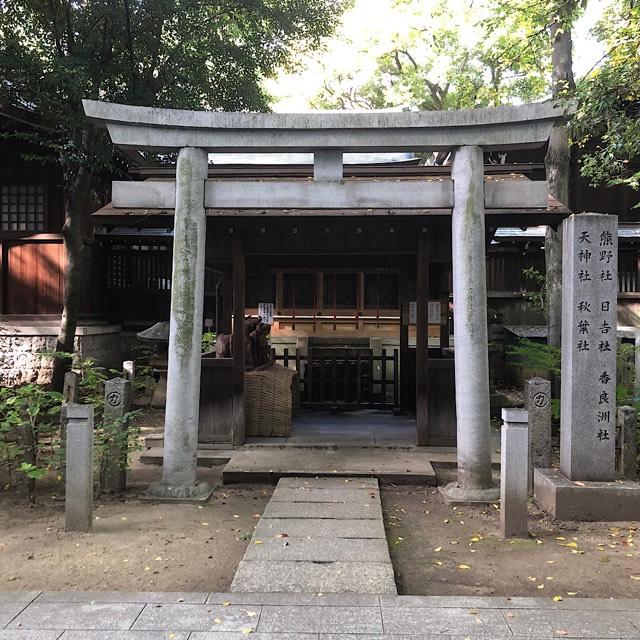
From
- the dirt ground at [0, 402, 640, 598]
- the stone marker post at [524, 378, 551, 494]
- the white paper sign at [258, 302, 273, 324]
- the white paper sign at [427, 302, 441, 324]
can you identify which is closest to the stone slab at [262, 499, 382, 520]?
the dirt ground at [0, 402, 640, 598]

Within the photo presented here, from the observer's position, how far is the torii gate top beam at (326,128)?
6.50 m

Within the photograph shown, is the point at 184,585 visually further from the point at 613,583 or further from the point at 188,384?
the point at 613,583

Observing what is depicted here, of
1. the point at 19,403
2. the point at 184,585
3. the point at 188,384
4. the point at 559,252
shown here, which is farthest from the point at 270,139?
the point at 559,252

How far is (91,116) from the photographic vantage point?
21.1 feet

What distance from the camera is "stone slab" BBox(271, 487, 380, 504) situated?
637 centimetres

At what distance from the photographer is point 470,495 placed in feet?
21.3

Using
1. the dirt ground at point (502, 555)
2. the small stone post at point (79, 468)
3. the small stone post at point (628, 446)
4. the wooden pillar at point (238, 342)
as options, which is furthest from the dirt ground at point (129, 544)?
the small stone post at point (628, 446)

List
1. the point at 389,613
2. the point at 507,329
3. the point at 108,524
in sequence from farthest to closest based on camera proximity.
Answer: the point at 507,329
the point at 108,524
the point at 389,613

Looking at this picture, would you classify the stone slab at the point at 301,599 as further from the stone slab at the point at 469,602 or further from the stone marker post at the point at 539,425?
the stone marker post at the point at 539,425

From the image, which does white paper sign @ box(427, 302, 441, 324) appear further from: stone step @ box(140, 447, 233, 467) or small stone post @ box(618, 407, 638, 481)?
stone step @ box(140, 447, 233, 467)

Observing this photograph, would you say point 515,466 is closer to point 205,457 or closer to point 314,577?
point 314,577

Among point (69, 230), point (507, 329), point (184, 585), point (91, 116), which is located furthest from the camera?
point (507, 329)

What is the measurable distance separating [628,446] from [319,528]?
4048 millimetres

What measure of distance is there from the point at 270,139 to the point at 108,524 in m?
4.74
